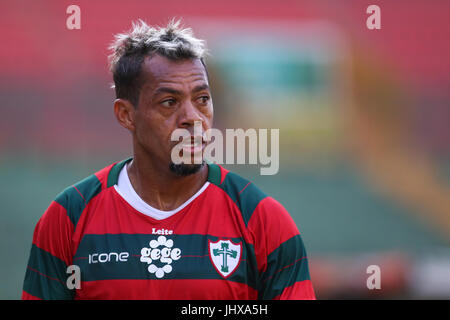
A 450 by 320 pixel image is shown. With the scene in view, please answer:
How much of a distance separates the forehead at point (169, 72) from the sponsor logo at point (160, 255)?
0.70 meters

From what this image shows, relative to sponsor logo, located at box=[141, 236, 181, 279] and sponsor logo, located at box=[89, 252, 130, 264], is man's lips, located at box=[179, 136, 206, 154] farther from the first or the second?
sponsor logo, located at box=[89, 252, 130, 264]

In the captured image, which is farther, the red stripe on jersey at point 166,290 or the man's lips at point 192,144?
the man's lips at point 192,144

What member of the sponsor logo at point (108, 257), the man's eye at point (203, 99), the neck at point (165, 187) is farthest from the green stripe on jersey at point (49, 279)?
the man's eye at point (203, 99)

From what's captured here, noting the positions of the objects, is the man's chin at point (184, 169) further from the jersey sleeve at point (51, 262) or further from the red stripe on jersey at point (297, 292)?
the red stripe on jersey at point (297, 292)

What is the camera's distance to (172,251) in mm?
2467

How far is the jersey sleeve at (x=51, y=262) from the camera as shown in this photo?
2488mm

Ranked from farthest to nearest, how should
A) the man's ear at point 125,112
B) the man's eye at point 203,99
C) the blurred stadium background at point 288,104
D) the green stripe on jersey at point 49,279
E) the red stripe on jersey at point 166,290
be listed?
the blurred stadium background at point 288,104 → the man's ear at point 125,112 → the man's eye at point 203,99 → the green stripe on jersey at point 49,279 → the red stripe on jersey at point 166,290

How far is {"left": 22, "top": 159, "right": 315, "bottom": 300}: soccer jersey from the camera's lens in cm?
241

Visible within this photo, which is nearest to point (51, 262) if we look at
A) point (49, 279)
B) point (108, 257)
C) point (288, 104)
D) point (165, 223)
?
point (49, 279)

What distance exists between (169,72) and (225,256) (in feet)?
2.81

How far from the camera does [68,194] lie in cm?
259

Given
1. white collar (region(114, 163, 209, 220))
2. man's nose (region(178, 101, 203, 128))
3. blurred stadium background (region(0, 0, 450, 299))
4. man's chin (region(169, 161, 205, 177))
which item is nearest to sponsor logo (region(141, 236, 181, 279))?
white collar (region(114, 163, 209, 220))
